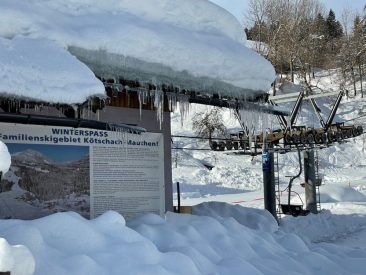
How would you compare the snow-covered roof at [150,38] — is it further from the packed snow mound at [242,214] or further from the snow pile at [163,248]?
the packed snow mound at [242,214]

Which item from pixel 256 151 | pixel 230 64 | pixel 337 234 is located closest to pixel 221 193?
pixel 256 151

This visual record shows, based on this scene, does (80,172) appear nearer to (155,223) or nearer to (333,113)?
(155,223)

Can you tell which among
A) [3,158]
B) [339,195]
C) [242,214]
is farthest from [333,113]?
[3,158]

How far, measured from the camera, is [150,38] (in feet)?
24.6

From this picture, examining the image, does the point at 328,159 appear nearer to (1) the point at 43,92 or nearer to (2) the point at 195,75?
(2) the point at 195,75

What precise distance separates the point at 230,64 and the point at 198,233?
115 inches

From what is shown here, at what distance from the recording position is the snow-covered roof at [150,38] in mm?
6711

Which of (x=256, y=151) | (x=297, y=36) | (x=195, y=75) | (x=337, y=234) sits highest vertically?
(x=297, y=36)

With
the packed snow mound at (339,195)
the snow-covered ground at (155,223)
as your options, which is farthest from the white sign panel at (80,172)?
the packed snow mound at (339,195)

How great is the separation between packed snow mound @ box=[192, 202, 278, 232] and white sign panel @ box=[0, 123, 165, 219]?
239 cm

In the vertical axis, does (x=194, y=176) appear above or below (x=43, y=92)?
below

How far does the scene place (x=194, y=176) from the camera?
106 ft

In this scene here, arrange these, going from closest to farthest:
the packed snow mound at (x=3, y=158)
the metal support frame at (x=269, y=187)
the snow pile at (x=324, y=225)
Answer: the packed snow mound at (x=3, y=158)
the snow pile at (x=324, y=225)
the metal support frame at (x=269, y=187)

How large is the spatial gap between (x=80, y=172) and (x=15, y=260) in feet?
14.1
